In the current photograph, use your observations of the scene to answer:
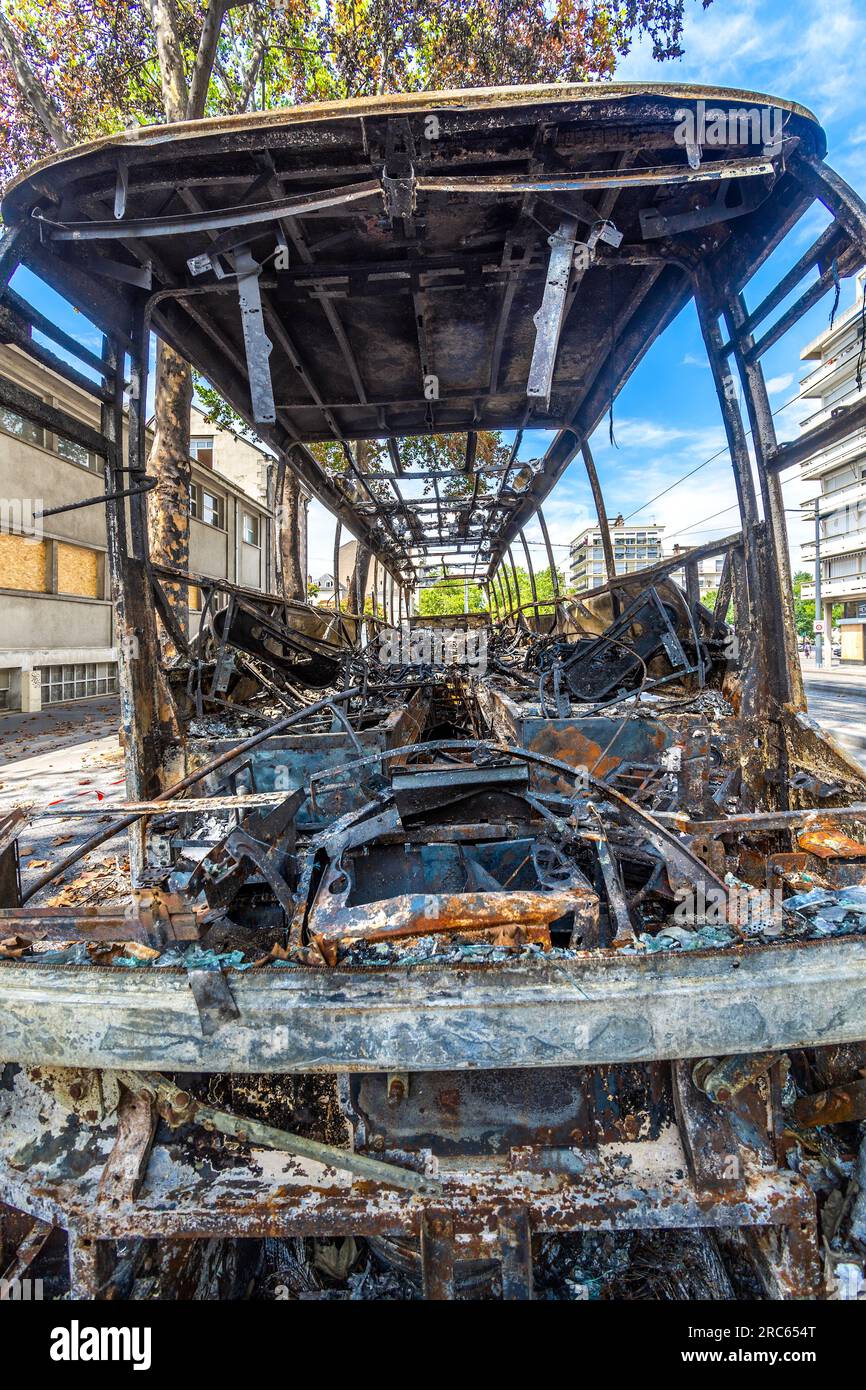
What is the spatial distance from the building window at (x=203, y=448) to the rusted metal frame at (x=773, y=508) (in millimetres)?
28529

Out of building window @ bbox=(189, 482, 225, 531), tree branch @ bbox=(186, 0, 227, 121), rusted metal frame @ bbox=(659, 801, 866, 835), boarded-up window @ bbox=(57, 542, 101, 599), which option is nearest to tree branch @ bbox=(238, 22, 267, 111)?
tree branch @ bbox=(186, 0, 227, 121)

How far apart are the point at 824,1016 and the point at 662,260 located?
3921 mm

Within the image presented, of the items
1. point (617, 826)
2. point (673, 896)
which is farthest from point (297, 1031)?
point (617, 826)

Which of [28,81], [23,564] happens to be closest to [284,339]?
[28,81]

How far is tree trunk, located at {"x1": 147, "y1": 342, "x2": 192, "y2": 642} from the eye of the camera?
8.74 metres

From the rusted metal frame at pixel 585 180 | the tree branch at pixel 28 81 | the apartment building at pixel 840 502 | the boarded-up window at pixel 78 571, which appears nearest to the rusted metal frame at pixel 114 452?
the rusted metal frame at pixel 585 180

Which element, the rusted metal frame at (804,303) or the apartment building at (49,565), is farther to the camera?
the apartment building at (49,565)

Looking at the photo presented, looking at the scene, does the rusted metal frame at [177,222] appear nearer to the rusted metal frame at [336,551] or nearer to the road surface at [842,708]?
the road surface at [842,708]

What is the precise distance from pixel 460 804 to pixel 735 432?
2.59 metres

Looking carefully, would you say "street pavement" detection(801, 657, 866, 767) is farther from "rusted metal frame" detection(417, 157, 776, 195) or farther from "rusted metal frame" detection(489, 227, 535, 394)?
"rusted metal frame" detection(489, 227, 535, 394)

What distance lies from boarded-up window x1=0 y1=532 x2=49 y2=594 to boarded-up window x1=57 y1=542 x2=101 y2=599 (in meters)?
0.42

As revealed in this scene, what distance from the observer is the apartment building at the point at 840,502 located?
1502 inches

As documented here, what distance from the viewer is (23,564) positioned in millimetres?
13070

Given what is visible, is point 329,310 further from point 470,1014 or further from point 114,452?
point 470,1014
